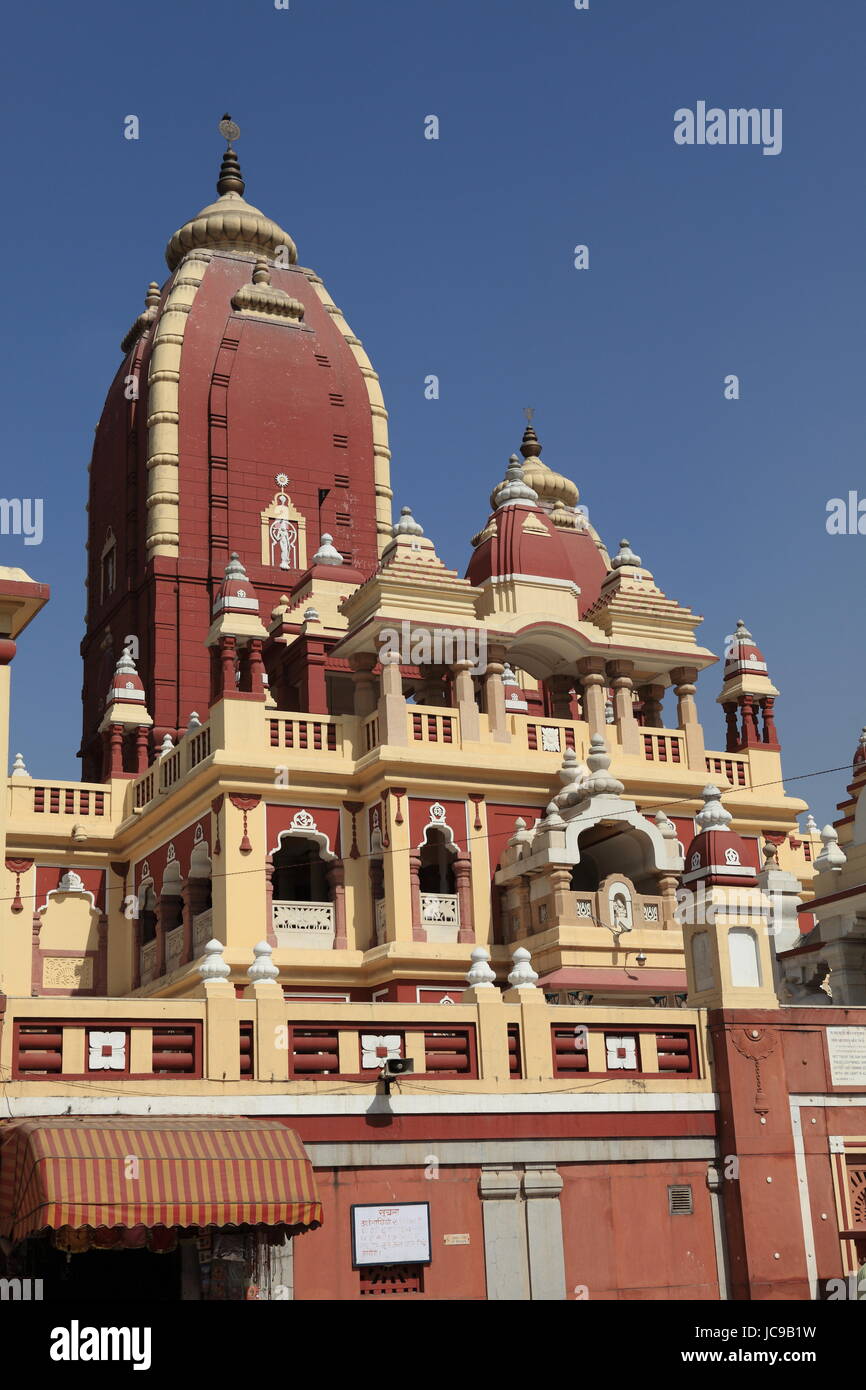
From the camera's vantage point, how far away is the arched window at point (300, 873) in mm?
28781

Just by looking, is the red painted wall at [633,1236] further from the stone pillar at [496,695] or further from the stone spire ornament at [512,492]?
the stone spire ornament at [512,492]

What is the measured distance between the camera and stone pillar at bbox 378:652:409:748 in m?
26.8

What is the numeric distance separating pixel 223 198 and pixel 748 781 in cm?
2218

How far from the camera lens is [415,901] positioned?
26125 mm

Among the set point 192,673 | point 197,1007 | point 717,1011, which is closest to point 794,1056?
point 717,1011

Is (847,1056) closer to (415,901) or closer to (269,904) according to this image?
(415,901)

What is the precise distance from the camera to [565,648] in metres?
29.3

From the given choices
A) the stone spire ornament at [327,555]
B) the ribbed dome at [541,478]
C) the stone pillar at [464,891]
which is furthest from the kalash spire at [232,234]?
the stone pillar at [464,891]

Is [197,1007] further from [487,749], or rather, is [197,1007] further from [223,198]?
[223,198]

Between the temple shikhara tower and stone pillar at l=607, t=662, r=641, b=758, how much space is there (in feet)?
0.24

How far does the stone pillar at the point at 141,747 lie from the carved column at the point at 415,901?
7559 millimetres

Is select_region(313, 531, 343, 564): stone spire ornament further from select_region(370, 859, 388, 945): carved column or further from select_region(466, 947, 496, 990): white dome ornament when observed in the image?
select_region(466, 947, 496, 990): white dome ornament

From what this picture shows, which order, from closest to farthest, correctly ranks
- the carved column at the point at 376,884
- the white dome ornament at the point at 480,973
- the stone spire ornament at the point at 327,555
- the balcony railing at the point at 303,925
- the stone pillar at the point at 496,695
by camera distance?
the white dome ornament at the point at 480,973 < the balcony railing at the point at 303,925 < the carved column at the point at 376,884 < the stone pillar at the point at 496,695 < the stone spire ornament at the point at 327,555

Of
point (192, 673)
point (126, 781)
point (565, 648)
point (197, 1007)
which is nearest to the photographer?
point (197, 1007)
